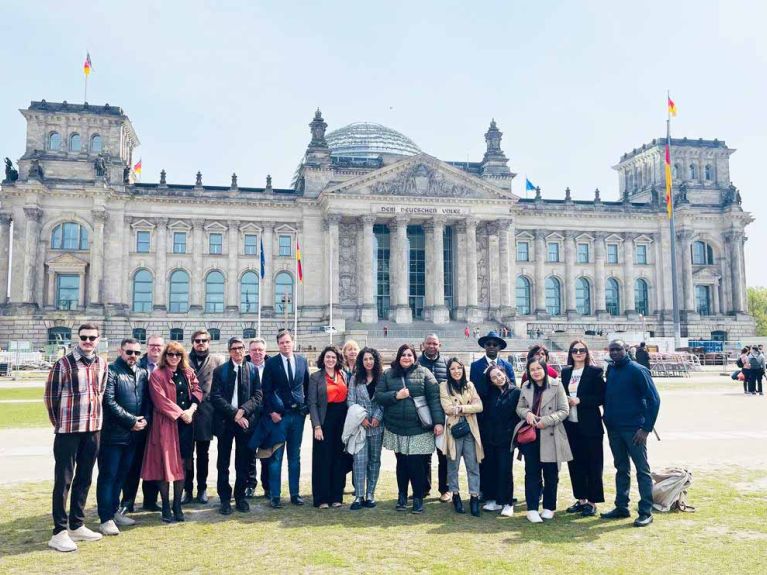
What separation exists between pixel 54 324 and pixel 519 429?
54.8 meters

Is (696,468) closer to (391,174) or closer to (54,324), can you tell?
(391,174)

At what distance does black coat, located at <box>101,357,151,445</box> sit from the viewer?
29.5ft

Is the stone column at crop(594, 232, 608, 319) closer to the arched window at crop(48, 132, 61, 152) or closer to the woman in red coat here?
the arched window at crop(48, 132, 61, 152)

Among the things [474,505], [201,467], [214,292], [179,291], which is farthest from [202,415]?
[179,291]

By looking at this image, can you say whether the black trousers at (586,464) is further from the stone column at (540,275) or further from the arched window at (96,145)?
the arched window at (96,145)

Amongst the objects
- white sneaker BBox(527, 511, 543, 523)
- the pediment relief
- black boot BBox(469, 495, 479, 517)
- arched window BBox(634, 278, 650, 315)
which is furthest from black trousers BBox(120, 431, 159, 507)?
arched window BBox(634, 278, 650, 315)

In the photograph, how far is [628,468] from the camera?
386 inches

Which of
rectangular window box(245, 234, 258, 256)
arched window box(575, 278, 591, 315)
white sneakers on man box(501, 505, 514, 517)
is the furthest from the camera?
arched window box(575, 278, 591, 315)

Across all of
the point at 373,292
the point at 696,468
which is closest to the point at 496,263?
the point at 373,292

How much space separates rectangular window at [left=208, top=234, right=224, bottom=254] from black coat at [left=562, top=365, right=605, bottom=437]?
54.3 m

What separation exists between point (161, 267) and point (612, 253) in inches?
1787

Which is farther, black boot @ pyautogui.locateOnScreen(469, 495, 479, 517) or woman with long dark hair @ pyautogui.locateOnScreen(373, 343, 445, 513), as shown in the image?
woman with long dark hair @ pyautogui.locateOnScreen(373, 343, 445, 513)

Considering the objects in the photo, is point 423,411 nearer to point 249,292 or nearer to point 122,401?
point 122,401

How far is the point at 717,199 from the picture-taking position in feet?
233
